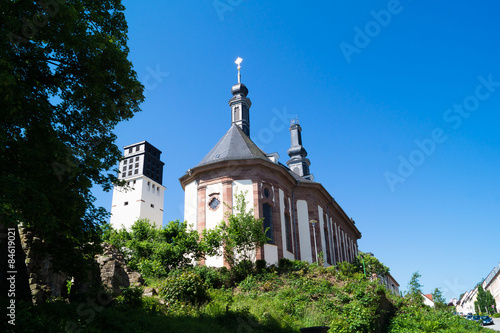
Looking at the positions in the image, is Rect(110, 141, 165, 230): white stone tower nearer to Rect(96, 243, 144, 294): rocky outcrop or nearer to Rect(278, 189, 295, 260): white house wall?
Rect(278, 189, 295, 260): white house wall

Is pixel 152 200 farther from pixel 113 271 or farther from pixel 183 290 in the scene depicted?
A: pixel 113 271

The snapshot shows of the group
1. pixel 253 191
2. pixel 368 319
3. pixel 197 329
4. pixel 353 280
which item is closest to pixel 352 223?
pixel 253 191

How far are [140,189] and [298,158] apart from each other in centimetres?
2841

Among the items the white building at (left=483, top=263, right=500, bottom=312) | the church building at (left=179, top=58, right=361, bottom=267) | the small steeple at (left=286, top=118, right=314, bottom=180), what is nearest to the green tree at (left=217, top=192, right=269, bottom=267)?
the church building at (left=179, top=58, right=361, bottom=267)

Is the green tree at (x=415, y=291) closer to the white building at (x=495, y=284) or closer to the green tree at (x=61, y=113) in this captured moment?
the green tree at (x=61, y=113)

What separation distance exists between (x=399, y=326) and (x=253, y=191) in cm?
1328

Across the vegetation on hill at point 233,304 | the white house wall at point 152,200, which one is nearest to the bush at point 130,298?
the vegetation on hill at point 233,304

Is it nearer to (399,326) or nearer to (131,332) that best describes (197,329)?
(131,332)

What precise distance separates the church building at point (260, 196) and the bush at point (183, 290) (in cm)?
877

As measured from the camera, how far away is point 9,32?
8.75 metres

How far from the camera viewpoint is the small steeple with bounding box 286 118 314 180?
1802 inches

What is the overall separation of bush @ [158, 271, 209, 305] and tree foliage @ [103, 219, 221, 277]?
4.88 metres

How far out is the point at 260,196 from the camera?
93.5ft

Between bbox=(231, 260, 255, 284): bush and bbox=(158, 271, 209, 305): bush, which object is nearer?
bbox=(158, 271, 209, 305): bush
